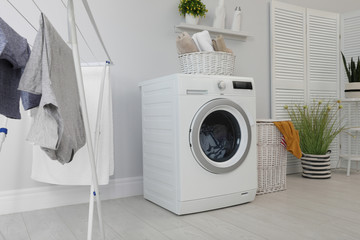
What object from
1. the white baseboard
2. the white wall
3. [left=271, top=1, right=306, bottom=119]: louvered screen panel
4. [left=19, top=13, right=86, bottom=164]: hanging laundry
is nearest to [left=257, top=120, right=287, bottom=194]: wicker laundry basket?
[left=271, top=1, right=306, bottom=119]: louvered screen panel

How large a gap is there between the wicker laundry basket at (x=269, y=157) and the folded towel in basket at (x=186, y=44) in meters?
0.77

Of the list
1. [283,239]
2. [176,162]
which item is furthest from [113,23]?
[283,239]

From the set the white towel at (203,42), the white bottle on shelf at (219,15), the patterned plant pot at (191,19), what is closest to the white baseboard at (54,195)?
the white towel at (203,42)

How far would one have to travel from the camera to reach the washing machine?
1953mm

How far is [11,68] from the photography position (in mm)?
1017

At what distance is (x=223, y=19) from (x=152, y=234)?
198cm

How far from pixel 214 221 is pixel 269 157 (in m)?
0.86

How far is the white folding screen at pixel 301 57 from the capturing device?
3.24 m

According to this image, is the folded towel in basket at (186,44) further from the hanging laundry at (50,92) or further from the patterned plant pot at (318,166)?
the patterned plant pot at (318,166)

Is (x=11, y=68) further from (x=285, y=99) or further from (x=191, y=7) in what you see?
(x=285, y=99)

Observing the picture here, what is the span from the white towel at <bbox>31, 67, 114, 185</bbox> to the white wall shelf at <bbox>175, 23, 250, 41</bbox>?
981 mm

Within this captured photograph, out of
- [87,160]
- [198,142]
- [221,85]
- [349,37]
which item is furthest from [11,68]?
[349,37]

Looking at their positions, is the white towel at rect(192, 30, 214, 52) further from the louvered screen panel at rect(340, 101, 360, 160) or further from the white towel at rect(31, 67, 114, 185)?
the louvered screen panel at rect(340, 101, 360, 160)

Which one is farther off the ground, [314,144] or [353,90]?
[353,90]
